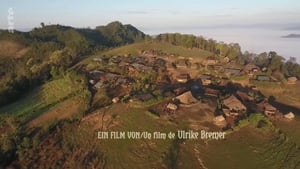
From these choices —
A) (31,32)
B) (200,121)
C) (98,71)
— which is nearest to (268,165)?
(200,121)

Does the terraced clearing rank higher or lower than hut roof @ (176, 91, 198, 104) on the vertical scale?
lower

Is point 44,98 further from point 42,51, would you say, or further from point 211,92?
point 42,51

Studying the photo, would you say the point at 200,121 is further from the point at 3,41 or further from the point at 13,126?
the point at 3,41

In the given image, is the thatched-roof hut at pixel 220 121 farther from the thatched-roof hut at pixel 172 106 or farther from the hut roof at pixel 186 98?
the hut roof at pixel 186 98

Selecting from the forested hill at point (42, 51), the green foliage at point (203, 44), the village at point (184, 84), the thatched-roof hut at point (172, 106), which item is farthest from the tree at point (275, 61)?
the forested hill at point (42, 51)

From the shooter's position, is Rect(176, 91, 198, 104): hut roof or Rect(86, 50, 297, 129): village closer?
Rect(86, 50, 297, 129): village

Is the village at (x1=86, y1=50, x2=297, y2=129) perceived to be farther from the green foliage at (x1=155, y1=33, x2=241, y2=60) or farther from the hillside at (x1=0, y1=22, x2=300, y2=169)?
the green foliage at (x1=155, y1=33, x2=241, y2=60)

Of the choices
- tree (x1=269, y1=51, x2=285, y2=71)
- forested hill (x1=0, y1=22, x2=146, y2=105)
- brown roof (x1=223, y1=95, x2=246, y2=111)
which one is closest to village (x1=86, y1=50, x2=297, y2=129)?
brown roof (x1=223, y1=95, x2=246, y2=111)
